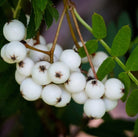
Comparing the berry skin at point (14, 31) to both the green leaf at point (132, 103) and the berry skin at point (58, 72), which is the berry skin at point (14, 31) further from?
the green leaf at point (132, 103)

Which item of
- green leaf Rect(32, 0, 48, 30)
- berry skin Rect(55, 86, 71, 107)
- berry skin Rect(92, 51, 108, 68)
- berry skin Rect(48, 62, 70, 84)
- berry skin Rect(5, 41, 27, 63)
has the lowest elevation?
berry skin Rect(55, 86, 71, 107)

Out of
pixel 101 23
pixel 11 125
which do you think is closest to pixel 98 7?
pixel 11 125

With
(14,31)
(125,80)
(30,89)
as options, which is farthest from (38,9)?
(125,80)

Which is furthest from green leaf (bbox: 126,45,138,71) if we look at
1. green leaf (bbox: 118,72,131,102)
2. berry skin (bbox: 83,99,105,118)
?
berry skin (bbox: 83,99,105,118)

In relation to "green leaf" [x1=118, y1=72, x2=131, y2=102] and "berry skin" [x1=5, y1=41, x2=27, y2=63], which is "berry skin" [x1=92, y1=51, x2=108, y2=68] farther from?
"berry skin" [x1=5, y1=41, x2=27, y2=63]

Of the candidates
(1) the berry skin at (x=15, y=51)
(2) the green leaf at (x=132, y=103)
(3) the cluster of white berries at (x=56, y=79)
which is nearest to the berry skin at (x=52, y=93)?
(3) the cluster of white berries at (x=56, y=79)

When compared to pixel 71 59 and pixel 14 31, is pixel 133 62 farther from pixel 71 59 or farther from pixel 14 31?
pixel 14 31

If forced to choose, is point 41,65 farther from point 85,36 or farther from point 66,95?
point 85,36
